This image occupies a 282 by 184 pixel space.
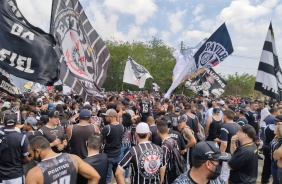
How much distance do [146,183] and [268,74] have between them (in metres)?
6.26

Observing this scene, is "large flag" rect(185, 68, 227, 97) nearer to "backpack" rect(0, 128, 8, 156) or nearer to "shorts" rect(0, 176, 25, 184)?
"shorts" rect(0, 176, 25, 184)

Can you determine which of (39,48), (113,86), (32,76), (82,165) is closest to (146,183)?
(82,165)

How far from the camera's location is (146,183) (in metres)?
4.77

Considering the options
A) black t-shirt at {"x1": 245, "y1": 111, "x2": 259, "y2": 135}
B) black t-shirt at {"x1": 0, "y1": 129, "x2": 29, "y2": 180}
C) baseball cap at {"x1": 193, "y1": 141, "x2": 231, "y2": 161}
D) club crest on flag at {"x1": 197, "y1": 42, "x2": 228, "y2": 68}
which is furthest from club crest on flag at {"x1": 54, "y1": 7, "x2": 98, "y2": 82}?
black t-shirt at {"x1": 245, "y1": 111, "x2": 259, "y2": 135}

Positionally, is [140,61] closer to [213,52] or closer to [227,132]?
[213,52]

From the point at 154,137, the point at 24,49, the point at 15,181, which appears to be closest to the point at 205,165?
the point at 15,181

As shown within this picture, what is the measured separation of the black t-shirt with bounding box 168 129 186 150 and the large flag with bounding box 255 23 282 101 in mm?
3967

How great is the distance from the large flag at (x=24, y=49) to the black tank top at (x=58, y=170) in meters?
2.03

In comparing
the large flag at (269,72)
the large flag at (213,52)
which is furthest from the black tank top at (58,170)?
the large flag at (213,52)

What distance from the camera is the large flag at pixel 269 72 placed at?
9359 millimetres

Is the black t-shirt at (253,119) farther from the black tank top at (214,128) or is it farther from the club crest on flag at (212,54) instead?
the club crest on flag at (212,54)

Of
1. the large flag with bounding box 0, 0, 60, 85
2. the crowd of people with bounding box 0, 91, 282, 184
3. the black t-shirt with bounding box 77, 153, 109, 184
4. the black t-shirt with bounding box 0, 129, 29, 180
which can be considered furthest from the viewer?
the large flag with bounding box 0, 0, 60, 85

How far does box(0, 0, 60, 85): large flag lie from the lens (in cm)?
529

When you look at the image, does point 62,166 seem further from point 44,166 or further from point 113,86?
point 113,86
